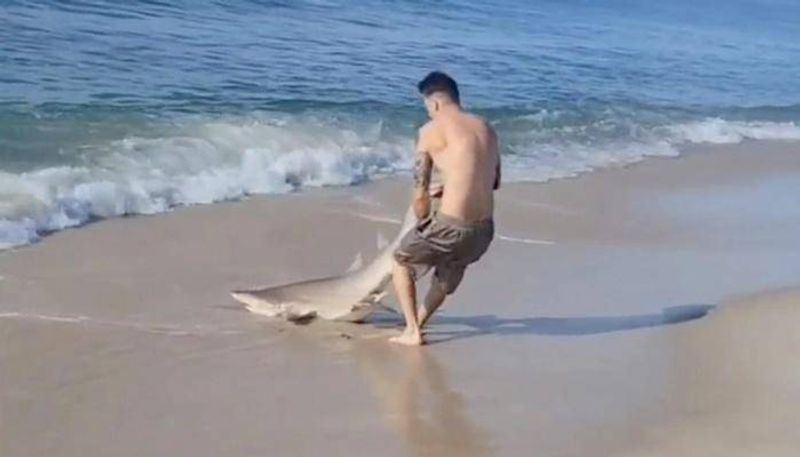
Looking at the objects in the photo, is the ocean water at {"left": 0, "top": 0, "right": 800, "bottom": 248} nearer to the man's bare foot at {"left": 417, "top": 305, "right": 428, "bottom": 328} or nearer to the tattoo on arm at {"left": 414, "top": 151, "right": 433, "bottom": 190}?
the man's bare foot at {"left": 417, "top": 305, "right": 428, "bottom": 328}

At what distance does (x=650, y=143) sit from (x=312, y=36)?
7.37 meters

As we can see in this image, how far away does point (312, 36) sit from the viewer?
22844mm

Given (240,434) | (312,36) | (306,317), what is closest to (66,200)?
(306,317)

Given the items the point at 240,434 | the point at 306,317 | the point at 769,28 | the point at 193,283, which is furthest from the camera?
the point at 769,28

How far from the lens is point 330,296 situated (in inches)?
311

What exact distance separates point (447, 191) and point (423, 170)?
0.54ft

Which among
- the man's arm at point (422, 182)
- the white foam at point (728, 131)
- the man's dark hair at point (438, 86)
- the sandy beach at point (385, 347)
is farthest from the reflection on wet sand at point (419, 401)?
the white foam at point (728, 131)

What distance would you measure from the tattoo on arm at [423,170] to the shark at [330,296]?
31cm

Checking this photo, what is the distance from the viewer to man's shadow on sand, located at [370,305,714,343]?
803 cm

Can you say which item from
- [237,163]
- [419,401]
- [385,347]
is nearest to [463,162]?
[385,347]

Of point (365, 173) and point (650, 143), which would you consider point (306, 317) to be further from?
point (650, 143)

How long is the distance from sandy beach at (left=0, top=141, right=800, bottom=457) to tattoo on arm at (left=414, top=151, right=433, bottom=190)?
835 mm

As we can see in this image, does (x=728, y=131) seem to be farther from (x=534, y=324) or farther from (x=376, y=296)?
(x=376, y=296)

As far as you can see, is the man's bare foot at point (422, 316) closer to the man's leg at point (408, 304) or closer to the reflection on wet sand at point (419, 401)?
the man's leg at point (408, 304)
